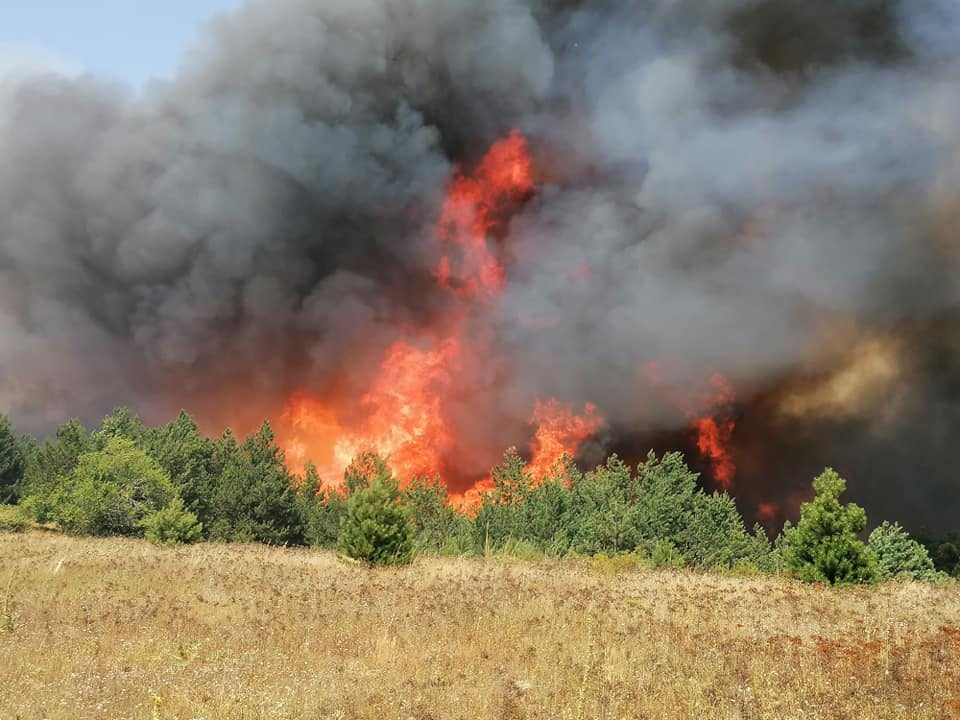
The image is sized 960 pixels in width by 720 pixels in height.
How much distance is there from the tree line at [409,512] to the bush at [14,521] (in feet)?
0.89

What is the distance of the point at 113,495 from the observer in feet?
139

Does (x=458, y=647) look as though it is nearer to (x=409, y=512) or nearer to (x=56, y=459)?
(x=409, y=512)

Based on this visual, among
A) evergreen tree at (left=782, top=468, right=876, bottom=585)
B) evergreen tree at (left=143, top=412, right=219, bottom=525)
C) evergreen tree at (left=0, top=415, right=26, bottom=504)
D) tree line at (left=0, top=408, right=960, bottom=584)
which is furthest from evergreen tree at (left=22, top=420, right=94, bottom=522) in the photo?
evergreen tree at (left=782, top=468, right=876, bottom=585)

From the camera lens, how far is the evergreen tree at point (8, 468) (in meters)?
76.2

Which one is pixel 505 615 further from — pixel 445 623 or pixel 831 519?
pixel 831 519

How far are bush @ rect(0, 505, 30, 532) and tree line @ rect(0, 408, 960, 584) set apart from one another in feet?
0.89

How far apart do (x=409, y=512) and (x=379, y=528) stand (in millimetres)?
1695

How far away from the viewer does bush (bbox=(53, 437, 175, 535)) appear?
41469mm

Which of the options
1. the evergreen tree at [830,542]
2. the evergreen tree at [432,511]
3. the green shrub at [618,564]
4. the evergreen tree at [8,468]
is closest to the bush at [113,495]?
the evergreen tree at [432,511]

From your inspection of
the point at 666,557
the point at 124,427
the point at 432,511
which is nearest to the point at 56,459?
the point at 124,427

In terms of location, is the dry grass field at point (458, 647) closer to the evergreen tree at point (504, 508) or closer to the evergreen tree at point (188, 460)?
the evergreen tree at point (504, 508)

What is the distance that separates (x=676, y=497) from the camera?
129ft

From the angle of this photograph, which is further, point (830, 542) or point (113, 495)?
point (113, 495)

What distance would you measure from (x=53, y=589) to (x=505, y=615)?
1073 cm
